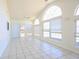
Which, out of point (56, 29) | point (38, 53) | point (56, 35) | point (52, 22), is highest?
point (52, 22)

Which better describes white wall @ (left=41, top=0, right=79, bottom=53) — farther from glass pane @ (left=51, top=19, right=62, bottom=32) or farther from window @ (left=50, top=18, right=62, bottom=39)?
glass pane @ (left=51, top=19, right=62, bottom=32)

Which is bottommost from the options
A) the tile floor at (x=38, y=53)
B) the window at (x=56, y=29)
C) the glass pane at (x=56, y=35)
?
the tile floor at (x=38, y=53)

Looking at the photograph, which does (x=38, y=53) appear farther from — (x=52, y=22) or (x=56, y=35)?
(x=52, y=22)

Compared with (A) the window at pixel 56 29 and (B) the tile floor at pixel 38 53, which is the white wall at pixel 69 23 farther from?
(A) the window at pixel 56 29

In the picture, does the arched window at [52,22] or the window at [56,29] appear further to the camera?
the arched window at [52,22]

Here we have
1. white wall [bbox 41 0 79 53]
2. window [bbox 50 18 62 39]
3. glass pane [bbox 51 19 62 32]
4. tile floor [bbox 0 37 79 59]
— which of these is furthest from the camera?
glass pane [bbox 51 19 62 32]

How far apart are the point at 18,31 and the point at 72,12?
10661mm

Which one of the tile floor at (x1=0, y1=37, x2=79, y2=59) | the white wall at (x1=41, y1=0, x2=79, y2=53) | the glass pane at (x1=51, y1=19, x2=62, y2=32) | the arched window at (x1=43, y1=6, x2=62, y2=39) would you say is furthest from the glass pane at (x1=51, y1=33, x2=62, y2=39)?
the tile floor at (x1=0, y1=37, x2=79, y2=59)

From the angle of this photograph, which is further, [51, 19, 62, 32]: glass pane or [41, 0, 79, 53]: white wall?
[51, 19, 62, 32]: glass pane

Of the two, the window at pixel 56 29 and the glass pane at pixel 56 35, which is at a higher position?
the window at pixel 56 29

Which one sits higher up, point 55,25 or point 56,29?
point 55,25

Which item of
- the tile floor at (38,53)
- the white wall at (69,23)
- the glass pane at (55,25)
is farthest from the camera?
the glass pane at (55,25)

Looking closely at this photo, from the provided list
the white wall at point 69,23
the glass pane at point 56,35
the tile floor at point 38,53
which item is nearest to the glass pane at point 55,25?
the glass pane at point 56,35

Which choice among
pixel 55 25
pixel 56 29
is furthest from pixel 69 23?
pixel 55 25
